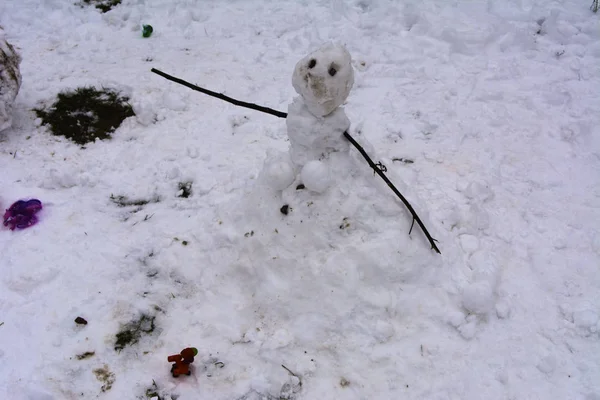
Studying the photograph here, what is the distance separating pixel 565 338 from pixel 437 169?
1457mm

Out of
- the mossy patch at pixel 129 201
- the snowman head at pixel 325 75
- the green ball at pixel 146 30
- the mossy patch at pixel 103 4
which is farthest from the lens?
the mossy patch at pixel 103 4

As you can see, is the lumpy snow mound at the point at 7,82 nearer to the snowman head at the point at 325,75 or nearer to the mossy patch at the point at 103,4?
the mossy patch at the point at 103,4

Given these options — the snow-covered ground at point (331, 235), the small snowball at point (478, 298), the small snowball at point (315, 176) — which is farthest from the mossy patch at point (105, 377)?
the small snowball at point (478, 298)

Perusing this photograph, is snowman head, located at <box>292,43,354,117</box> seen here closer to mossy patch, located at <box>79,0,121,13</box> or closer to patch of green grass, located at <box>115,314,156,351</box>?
patch of green grass, located at <box>115,314,156,351</box>

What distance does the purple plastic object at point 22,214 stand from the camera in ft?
10.2

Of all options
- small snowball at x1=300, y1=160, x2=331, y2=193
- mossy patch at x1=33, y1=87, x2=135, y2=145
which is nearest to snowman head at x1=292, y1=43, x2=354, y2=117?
small snowball at x1=300, y1=160, x2=331, y2=193

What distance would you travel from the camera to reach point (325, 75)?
219 cm

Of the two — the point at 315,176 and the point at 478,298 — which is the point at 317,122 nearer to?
the point at 315,176

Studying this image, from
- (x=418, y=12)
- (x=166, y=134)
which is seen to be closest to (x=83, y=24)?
(x=166, y=134)

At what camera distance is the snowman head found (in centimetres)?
218

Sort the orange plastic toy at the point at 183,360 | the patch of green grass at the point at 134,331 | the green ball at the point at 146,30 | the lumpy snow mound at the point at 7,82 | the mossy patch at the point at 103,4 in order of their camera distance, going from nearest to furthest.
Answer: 1. the orange plastic toy at the point at 183,360
2. the patch of green grass at the point at 134,331
3. the lumpy snow mound at the point at 7,82
4. the green ball at the point at 146,30
5. the mossy patch at the point at 103,4

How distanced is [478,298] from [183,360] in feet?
5.26

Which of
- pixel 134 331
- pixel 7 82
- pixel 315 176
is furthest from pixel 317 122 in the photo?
pixel 7 82

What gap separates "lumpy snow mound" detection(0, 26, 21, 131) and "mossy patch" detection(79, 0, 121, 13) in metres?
1.74
